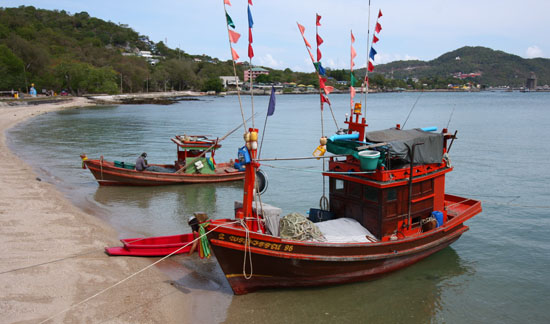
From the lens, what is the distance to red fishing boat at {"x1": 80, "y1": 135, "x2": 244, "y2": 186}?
20484 mm

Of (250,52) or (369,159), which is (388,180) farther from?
(250,52)

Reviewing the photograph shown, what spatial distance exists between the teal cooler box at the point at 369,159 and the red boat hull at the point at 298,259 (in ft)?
6.21

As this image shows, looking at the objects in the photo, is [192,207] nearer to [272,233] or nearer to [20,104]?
[272,233]

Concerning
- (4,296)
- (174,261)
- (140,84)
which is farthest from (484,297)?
(140,84)

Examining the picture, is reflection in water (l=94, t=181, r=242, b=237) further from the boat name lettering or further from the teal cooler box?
the teal cooler box

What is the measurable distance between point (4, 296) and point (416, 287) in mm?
9782

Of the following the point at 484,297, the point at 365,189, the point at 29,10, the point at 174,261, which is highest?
the point at 29,10

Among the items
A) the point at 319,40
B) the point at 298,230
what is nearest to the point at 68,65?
the point at 319,40

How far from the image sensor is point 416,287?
11211 mm

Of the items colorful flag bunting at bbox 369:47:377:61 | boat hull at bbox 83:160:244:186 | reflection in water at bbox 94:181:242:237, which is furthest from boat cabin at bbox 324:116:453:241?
boat hull at bbox 83:160:244:186

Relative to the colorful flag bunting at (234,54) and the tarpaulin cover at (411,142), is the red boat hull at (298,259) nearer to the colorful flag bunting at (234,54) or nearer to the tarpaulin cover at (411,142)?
the tarpaulin cover at (411,142)

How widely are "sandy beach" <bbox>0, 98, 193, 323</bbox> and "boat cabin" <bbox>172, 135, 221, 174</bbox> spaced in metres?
6.82

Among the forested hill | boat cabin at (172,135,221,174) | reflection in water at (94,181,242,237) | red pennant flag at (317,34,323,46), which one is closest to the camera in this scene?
red pennant flag at (317,34,323,46)

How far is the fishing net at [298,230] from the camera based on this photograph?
9.69m
